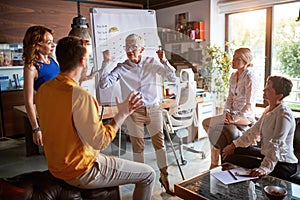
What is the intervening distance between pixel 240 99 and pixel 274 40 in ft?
5.97

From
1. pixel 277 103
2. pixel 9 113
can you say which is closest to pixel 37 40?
pixel 277 103

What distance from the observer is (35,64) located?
6.25ft

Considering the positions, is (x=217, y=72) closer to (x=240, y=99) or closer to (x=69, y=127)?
(x=240, y=99)

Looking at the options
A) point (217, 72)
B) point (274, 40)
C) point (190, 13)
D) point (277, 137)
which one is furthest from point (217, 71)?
point (277, 137)

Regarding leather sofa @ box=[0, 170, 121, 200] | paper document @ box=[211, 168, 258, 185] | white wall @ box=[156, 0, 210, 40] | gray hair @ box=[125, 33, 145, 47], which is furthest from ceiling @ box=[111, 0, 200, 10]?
leather sofa @ box=[0, 170, 121, 200]

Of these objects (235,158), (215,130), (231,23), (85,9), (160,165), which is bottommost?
(160,165)

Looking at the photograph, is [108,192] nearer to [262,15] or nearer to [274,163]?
[274,163]

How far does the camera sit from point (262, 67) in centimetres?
396

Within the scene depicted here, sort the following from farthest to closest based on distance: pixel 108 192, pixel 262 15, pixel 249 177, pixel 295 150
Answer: pixel 262 15
pixel 295 150
pixel 249 177
pixel 108 192

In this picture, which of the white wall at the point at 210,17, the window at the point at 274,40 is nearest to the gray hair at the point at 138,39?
the window at the point at 274,40

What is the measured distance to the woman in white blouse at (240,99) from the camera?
7.79 feet

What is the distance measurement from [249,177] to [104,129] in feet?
3.27

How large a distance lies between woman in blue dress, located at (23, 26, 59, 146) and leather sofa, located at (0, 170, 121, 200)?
1.46 feet

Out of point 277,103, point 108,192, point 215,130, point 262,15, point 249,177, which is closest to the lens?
point 108,192
